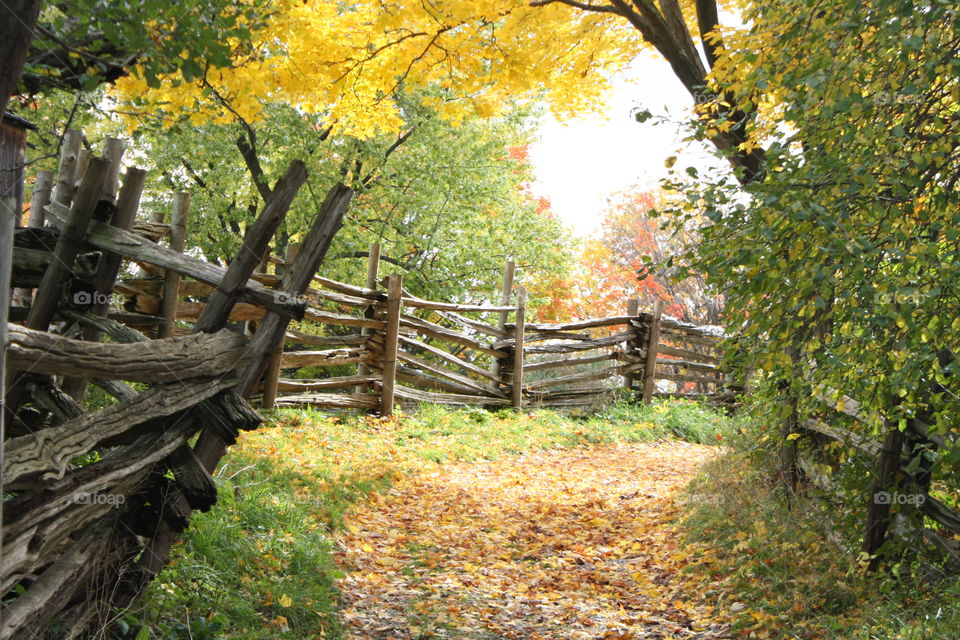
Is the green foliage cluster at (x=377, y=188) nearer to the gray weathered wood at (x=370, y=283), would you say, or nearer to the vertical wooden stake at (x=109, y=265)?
the gray weathered wood at (x=370, y=283)

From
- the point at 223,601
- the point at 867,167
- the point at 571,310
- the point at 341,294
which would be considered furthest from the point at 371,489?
the point at 571,310

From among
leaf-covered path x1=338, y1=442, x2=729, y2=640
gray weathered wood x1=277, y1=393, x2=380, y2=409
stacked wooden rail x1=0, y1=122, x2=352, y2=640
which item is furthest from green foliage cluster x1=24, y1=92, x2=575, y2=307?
stacked wooden rail x1=0, y1=122, x2=352, y2=640

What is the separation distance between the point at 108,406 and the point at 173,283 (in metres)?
2.86

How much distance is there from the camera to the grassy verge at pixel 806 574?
373 centimetres

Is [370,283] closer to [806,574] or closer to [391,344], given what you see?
[391,344]

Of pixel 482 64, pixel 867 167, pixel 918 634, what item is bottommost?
pixel 918 634

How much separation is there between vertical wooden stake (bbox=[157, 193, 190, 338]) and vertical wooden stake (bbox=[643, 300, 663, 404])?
8475 millimetres

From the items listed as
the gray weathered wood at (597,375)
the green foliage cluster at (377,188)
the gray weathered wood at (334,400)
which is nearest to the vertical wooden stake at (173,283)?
the gray weathered wood at (334,400)

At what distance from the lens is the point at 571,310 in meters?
17.9

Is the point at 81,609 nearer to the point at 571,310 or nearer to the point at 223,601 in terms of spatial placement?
the point at 223,601

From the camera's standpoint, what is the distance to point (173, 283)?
252 inches

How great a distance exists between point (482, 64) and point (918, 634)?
6.12m

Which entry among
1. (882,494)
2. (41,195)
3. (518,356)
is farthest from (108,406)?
(518,356)

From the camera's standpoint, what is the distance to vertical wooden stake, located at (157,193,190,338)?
21.0 ft
